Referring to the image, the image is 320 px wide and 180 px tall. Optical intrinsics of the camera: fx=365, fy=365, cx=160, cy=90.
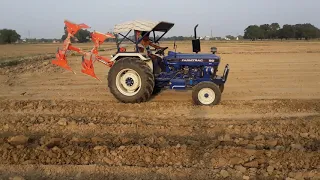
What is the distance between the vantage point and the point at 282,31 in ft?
290

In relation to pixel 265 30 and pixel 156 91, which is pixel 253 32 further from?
pixel 156 91

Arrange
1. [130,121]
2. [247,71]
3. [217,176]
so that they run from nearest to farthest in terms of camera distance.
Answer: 1. [217,176]
2. [130,121]
3. [247,71]

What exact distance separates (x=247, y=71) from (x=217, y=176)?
37.6ft

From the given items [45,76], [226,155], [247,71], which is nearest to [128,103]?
[226,155]

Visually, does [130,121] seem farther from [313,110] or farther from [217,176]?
[313,110]

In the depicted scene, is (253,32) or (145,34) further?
(253,32)

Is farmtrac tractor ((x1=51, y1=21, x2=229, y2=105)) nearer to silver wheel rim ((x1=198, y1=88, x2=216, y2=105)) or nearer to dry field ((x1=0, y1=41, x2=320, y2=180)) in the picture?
silver wheel rim ((x1=198, y1=88, x2=216, y2=105))

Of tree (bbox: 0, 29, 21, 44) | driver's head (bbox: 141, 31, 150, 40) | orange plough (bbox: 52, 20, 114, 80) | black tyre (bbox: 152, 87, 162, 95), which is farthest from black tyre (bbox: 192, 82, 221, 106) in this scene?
tree (bbox: 0, 29, 21, 44)

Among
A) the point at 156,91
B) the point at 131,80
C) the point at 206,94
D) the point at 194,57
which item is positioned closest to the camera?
the point at 206,94

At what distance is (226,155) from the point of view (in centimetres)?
506

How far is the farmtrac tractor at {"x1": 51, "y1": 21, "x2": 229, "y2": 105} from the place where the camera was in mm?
8469

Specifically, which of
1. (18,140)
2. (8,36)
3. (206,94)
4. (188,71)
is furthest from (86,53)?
(8,36)

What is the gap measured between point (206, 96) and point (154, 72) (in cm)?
150

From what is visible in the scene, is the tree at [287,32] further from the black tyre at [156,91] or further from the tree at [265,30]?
the black tyre at [156,91]
